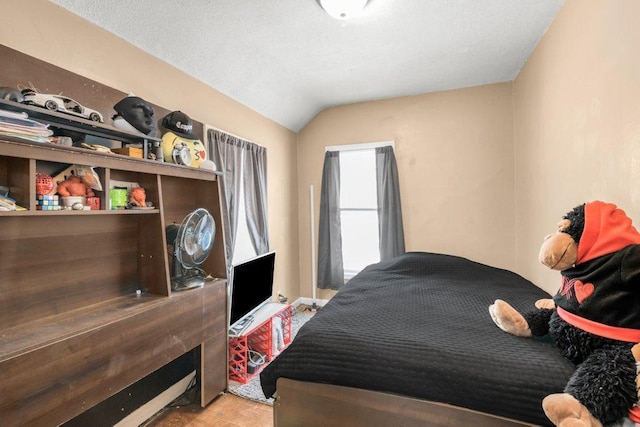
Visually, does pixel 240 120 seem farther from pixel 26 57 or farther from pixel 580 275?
pixel 580 275

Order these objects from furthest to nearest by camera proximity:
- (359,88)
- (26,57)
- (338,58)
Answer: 1. (359,88)
2. (338,58)
3. (26,57)

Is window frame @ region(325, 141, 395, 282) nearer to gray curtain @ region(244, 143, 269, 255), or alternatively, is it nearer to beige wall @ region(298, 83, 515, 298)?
beige wall @ region(298, 83, 515, 298)

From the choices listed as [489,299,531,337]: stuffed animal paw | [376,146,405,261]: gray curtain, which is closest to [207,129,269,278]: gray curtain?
[376,146,405,261]: gray curtain

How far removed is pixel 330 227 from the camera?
359 cm

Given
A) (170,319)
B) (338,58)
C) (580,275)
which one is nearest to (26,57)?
(170,319)

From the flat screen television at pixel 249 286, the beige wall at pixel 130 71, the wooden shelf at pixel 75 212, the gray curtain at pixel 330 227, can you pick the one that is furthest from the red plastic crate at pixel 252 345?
the wooden shelf at pixel 75 212

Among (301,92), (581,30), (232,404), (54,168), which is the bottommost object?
(232,404)

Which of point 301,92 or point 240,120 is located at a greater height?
point 301,92

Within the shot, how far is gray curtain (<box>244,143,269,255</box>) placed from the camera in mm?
2781

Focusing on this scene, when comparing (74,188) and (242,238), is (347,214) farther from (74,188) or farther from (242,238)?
(74,188)

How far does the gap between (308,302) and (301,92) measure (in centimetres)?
255

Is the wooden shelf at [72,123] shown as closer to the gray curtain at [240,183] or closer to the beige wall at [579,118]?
the gray curtain at [240,183]

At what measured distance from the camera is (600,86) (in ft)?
4.80

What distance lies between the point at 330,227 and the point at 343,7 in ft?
7.63
